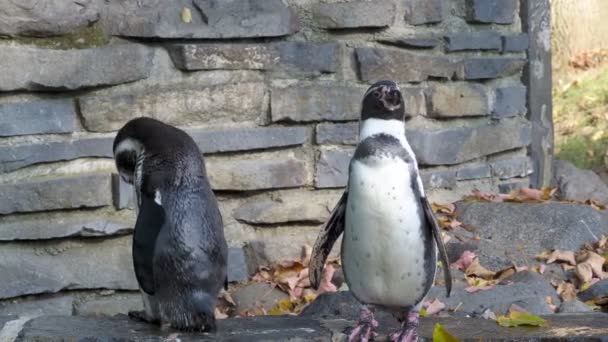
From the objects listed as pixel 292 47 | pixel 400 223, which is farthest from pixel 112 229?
pixel 400 223

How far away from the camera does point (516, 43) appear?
5.95 metres

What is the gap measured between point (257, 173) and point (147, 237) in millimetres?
1425

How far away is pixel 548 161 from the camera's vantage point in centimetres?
637

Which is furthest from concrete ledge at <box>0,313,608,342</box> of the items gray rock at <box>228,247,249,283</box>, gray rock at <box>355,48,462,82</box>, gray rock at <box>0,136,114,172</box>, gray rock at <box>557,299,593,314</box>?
gray rock at <box>355,48,462,82</box>

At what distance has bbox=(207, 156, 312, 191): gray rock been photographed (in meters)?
4.88

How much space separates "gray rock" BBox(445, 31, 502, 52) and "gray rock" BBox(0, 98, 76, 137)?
1.91m

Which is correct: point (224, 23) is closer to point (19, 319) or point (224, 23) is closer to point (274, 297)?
point (274, 297)

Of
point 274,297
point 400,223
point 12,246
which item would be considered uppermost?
point 400,223

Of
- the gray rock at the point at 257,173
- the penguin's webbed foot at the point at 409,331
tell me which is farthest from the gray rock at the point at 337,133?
the penguin's webbed foot at the point at 409,331

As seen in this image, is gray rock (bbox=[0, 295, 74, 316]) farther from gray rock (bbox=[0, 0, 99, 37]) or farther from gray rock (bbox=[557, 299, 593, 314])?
gray rock (bbox=[557, 299, 593, 314])

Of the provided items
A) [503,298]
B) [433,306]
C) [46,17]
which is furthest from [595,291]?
[46,17]

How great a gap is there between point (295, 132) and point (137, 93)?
0.72 m

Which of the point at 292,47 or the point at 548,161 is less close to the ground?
the point at 292,47

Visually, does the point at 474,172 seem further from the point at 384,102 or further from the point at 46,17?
the point at 384,102
